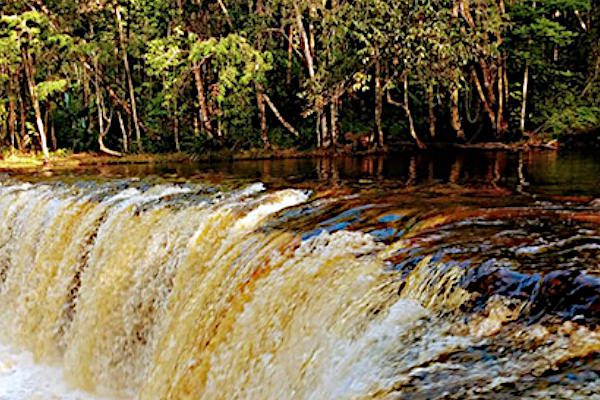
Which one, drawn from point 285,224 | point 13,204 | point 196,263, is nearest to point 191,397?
point 196,263

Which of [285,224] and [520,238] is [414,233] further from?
[285,224]

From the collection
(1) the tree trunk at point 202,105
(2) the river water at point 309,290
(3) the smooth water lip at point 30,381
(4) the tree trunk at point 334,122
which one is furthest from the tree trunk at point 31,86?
(3) the smooth water lip at point 30,381

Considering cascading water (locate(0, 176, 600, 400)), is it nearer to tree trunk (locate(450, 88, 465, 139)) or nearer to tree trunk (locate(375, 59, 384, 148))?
tree trunk (locate(375, 59, 384, 148))

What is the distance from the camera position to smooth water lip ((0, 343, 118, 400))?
20.9 feet

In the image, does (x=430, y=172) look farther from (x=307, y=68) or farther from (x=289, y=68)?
(x=289, y=68)

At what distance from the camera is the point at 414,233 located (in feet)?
17.2

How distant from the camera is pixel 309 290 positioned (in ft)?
14.6

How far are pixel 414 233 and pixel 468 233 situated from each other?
1.61 ft

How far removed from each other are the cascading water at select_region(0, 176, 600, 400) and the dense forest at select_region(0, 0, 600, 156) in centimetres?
847

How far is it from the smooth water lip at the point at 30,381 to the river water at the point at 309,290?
0.03 metres

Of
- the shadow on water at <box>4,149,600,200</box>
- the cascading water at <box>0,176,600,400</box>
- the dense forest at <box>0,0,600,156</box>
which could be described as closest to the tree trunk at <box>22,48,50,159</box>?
the dense forest at <box>0,0,600,156</box>

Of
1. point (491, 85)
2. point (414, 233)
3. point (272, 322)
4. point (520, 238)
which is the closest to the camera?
point (272, 322)

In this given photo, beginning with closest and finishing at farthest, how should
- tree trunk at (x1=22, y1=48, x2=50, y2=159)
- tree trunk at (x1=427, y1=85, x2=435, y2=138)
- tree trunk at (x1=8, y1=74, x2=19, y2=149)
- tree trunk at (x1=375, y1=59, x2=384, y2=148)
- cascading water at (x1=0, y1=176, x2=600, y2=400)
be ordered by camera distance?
cascading water at (x1=0, y1=176, x2=600, y2=400) → tree trunk at (x1=375, y1=59, x2=384, y2=148) → tree trunk at (x1=427, y1=85, x2=435, y2=138) → tree trunk at (x1=22, y1=48, x2=50, y2=159) → tree trunk at (x1=8, y1=74, x2=19, y2=149)

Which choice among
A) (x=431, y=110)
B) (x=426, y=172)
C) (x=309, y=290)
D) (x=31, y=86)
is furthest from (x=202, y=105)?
(x=309, y=290)
